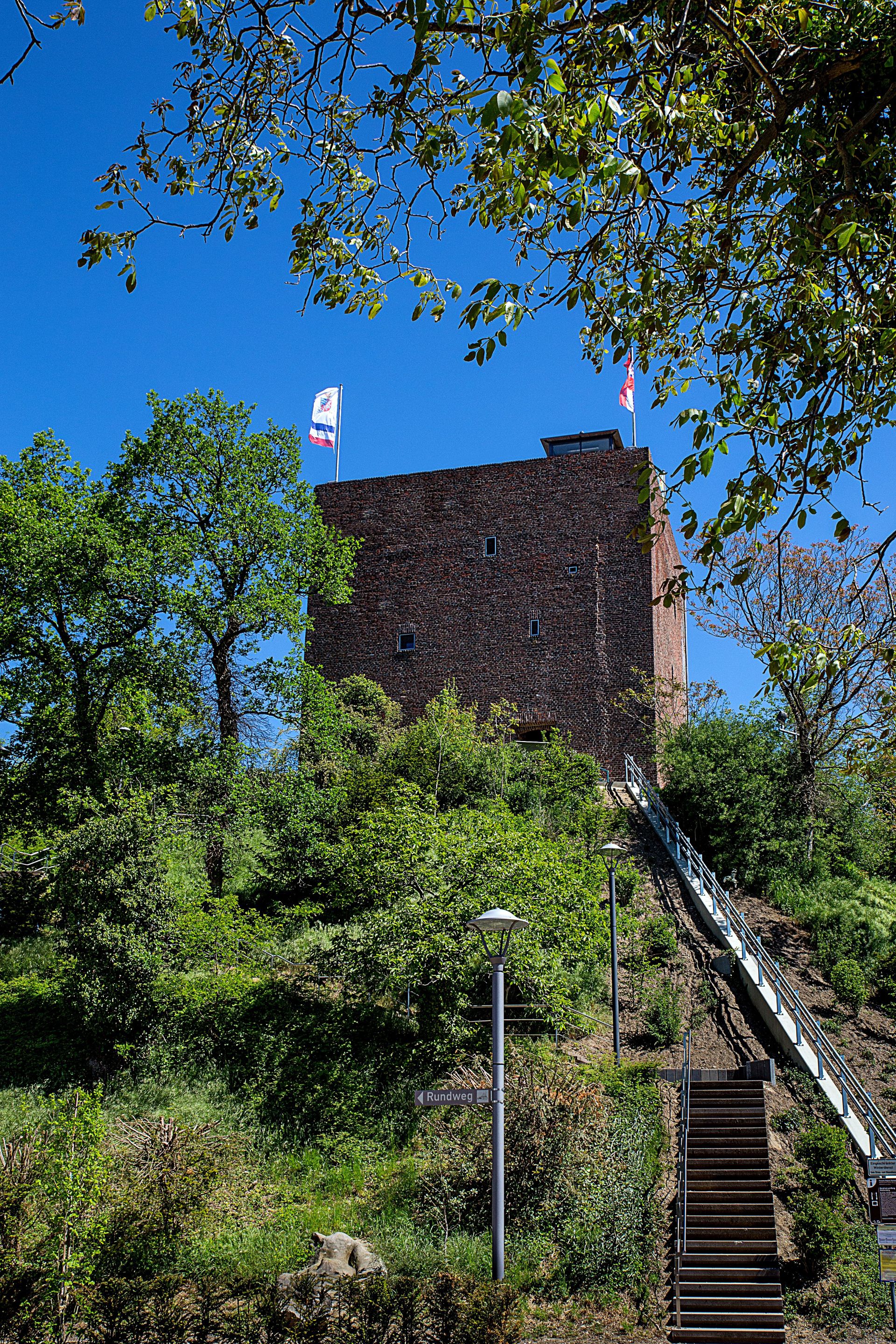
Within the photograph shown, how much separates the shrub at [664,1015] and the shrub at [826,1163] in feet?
12.9

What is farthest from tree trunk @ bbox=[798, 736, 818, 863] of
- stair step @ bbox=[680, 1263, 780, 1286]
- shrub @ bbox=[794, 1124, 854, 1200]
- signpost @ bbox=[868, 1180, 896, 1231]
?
signpost @ bbox=[868, 1180, 896, 1231]

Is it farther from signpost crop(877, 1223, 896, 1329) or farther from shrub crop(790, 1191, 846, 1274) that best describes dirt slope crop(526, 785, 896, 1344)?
signpost crop(877, 1223, 896, 1329)

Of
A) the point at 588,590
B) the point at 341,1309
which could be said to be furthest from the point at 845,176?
the point at 588,590

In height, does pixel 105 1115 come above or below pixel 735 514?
below

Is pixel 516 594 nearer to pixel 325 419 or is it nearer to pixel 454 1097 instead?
pixel 325 419

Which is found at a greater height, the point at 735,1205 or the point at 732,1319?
the point at 735,1205

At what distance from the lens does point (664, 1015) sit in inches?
691

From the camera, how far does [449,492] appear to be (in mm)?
36156

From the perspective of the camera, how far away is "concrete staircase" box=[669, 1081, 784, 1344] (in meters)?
11.2

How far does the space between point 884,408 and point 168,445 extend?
734 inches

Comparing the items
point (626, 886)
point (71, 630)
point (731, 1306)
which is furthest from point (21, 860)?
point (731, 1306)

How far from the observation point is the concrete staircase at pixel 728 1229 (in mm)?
11242

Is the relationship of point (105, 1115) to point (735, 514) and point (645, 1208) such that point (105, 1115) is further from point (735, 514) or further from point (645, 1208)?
point (735, 514)

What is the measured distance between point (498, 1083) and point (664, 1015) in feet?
27.3
